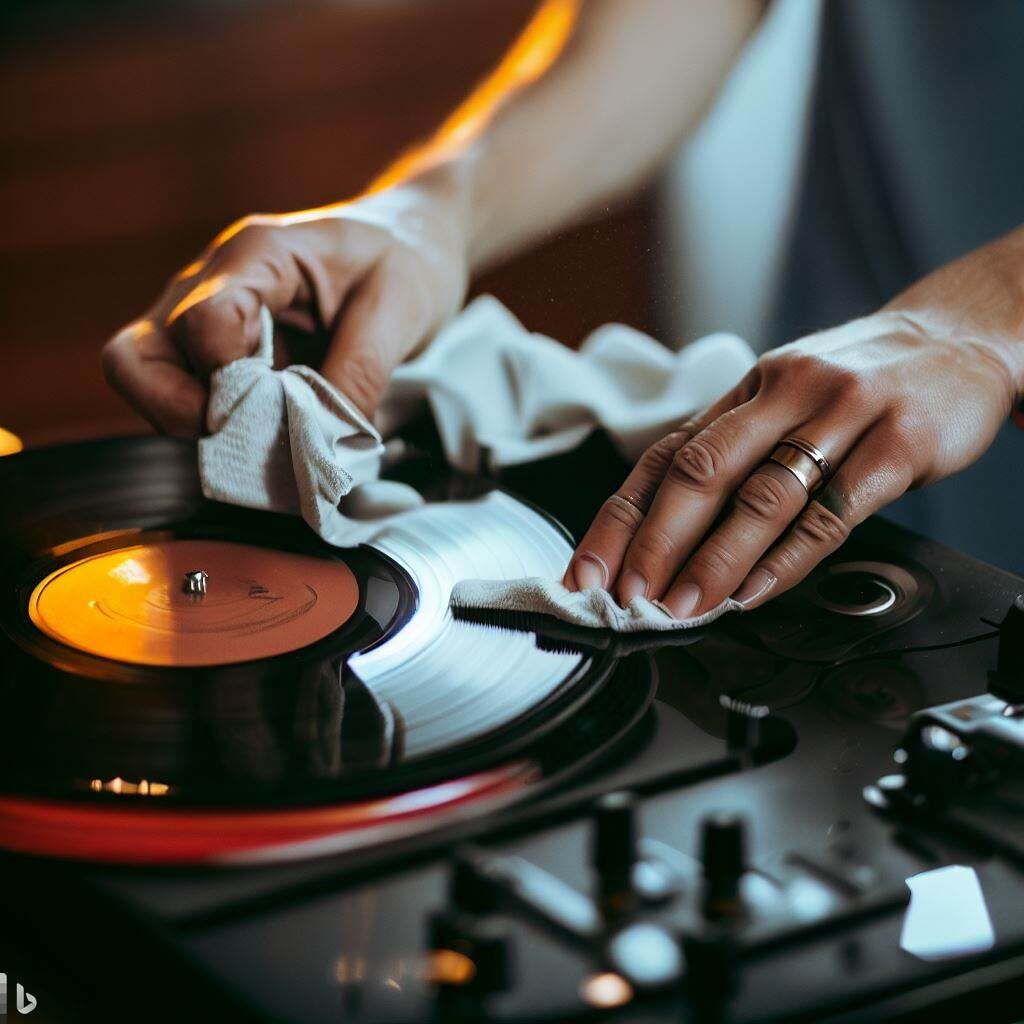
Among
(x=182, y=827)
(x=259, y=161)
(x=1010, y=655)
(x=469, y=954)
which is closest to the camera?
(x=469, y=954)

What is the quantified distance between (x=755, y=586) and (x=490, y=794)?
28cm

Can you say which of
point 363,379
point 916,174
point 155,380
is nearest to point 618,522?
point 363,379

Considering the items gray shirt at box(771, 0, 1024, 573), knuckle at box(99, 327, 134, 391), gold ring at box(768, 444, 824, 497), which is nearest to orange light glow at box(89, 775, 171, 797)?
gold ring at box(768, 444, 824, 497)

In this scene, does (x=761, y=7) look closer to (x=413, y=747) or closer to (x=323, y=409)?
(x=323, y=409)

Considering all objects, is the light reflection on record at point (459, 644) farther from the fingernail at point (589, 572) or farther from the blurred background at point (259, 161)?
the blurred background at point (259, 161)

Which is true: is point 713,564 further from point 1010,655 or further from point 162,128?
point 162,128

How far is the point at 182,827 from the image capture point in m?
0.68

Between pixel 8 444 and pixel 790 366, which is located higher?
pixel 790 366

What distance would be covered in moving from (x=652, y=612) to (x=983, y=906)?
290mm

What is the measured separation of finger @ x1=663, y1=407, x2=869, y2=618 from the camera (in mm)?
907

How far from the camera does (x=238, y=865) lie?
0.65 m

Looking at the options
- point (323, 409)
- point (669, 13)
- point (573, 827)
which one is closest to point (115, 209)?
point (669, 13)

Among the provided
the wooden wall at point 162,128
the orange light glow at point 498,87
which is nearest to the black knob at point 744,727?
the orange light glow at point 498,87

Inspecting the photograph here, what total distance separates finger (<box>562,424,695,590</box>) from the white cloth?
5 cm
